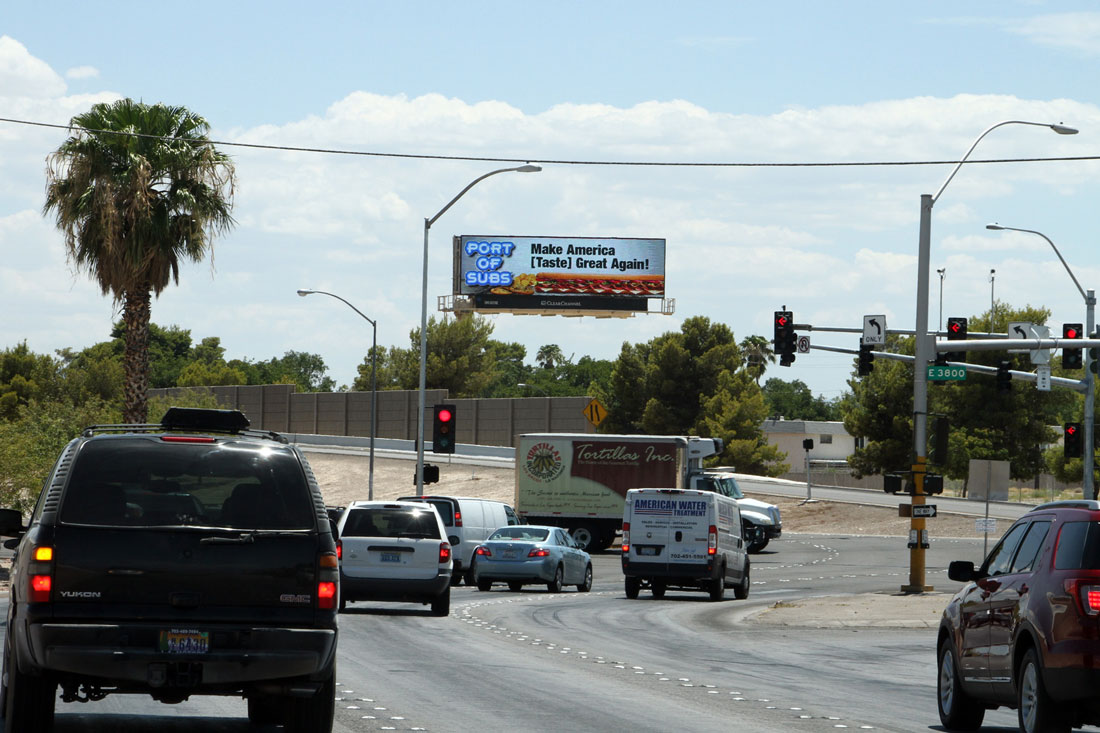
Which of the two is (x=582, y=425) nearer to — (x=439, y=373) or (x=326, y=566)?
(x=439, y=373)

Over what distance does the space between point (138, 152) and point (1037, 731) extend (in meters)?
33.0

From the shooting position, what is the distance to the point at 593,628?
74.8 ft

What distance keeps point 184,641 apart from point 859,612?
19242 mm

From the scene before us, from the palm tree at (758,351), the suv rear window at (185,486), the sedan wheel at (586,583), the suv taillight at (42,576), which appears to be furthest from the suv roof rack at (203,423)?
the palm tree at (758,351)

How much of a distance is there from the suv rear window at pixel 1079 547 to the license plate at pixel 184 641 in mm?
5632

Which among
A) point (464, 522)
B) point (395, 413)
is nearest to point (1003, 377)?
point (464, 522)

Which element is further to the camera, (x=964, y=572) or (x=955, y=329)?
(x=955, y=329)

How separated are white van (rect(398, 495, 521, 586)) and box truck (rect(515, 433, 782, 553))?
12.6 metres

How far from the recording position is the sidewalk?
2477 centimetres

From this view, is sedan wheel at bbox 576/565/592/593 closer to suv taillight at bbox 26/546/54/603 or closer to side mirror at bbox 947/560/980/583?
side mirror at bbox 947/560/980/583

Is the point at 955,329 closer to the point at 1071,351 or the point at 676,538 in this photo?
the point at 1071,351

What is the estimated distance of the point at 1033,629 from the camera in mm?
10453

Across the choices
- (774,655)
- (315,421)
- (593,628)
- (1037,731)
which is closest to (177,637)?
(1037,731)

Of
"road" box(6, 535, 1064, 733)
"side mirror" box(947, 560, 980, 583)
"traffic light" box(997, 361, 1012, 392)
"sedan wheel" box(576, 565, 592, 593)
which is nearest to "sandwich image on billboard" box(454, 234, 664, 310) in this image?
"traffic light" box(997, 361, 1012, 392)
